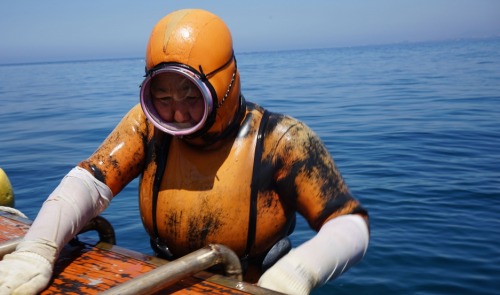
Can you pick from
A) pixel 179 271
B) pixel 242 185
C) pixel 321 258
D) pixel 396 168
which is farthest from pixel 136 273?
pixel 396 168

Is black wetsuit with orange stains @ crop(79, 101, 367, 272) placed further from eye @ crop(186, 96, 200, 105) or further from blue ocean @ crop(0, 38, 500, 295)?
blue ocean @ crop(0, 38, 500, 295)

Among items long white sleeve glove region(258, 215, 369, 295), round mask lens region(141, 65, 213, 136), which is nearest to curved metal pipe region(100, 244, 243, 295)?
long white sleeve glove region(258, 215, 369, 295)

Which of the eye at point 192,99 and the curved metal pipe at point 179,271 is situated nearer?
the curved metal pipe at point 179,271

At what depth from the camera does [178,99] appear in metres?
2.41

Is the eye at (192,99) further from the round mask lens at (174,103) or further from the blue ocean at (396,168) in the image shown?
the blue ocean at (396,168)

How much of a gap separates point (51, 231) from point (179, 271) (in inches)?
25.5

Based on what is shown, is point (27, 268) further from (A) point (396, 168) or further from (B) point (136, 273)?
(A) point (396, 168)

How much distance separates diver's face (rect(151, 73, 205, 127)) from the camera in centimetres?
238

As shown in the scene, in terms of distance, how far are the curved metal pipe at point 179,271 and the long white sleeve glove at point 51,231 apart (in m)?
0.41

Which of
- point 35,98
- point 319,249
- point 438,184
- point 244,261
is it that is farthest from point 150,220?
point 35,98

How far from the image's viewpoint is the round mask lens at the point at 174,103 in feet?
7.76

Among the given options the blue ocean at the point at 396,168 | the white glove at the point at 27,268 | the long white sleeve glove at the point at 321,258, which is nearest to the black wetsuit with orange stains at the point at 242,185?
the long white sleeve glove at the point at 321,258

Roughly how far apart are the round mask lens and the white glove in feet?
2.31

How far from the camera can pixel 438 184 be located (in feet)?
24.2
